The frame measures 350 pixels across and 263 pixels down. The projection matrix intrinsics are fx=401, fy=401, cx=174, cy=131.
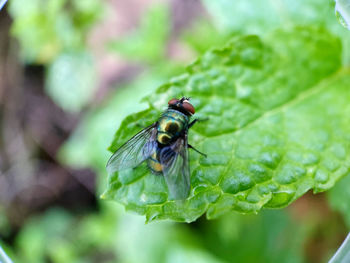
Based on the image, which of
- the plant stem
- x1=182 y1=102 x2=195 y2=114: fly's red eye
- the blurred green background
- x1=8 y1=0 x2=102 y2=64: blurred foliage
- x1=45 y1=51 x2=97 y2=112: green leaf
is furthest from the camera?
x1=45 y1=51 x2=97 y2=112: green leaf

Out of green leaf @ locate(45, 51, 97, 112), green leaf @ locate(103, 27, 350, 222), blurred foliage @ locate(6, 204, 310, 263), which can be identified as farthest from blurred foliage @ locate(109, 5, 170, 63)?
green leaf @ locate(103, 27, 350, 222)

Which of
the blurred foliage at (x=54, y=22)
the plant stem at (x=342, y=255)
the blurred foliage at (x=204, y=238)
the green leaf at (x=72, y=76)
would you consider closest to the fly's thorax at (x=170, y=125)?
the plant stem at (x=342, y=255)

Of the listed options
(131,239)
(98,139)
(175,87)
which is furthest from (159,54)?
(175,87)

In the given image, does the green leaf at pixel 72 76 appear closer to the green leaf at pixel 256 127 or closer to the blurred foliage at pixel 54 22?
the blurred foliage at pixel 54 22

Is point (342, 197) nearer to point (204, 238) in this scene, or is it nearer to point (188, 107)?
point (188, 107)

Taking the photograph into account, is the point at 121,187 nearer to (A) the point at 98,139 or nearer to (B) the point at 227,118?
(B) the point at 227,118

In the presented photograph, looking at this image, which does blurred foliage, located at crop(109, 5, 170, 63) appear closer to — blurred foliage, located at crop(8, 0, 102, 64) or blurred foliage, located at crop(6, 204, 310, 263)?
blurred foliage, located at crop(8, 0, 102, 64)
